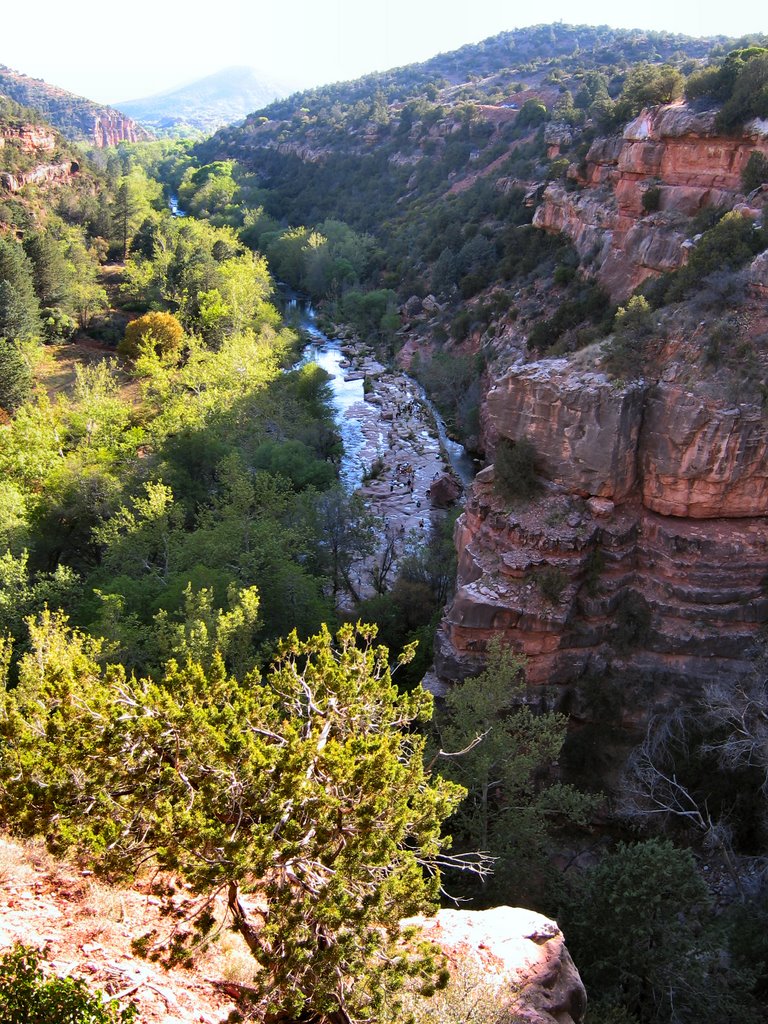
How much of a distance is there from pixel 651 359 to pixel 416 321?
45.0 meters

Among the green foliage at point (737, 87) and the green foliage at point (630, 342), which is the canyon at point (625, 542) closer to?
the green foliage at point (630, 342)

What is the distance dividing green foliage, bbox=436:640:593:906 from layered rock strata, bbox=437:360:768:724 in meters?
2.58

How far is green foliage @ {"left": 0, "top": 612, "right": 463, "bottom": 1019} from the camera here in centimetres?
865

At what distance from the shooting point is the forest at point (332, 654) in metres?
9.32

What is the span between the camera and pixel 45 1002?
7168 mm

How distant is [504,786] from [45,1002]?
40.1 ft

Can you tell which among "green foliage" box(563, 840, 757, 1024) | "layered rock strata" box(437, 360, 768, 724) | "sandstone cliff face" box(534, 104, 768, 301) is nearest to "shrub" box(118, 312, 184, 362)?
"sandstone cliff face" box(534, 104, 768, 301)

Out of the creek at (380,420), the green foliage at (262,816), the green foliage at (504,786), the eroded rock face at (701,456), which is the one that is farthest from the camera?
the creek at (380,420)

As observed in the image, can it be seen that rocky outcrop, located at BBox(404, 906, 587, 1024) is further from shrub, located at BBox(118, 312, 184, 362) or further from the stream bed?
shrub, located at BBox(118, 312, 184, 362)

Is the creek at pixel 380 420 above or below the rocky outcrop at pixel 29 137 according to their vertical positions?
below

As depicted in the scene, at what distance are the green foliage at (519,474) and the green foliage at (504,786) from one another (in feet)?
18.2

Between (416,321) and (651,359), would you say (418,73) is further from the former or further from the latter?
(651,359)

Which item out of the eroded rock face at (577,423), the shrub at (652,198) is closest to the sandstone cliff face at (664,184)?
the shrub at (652,198)

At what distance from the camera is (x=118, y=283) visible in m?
70.6
